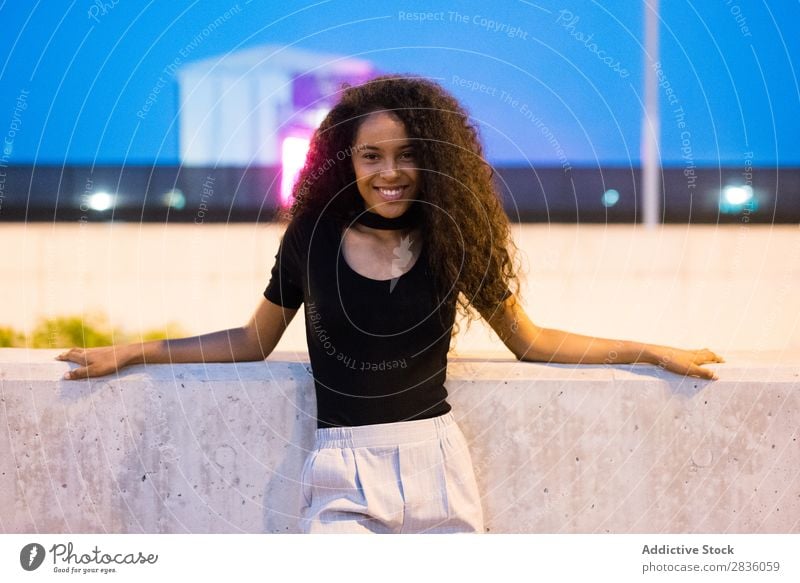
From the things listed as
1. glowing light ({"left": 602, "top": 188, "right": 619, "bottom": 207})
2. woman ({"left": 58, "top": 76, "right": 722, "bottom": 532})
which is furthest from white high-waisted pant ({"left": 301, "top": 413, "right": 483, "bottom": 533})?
glowing light ({"left": 602, "top": 188, "right": 619, "bottom": 207})

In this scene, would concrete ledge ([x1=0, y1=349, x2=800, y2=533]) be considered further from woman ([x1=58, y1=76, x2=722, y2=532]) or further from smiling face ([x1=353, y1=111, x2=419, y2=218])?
smiling face ([x1=353, y1=111, x2=419, y2=218])

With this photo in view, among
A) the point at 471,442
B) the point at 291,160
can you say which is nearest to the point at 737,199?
the point at 291,160

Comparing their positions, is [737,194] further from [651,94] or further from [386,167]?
[386,167]

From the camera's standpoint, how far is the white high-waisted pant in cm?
164

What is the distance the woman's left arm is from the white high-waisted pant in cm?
27

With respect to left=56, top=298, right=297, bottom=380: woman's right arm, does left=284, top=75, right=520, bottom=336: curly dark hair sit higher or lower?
higher

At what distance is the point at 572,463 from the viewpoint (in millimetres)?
1880

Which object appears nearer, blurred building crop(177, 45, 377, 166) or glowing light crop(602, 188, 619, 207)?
blurred building crop(177, 45, 377, 166)

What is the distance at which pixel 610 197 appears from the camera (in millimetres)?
4473
